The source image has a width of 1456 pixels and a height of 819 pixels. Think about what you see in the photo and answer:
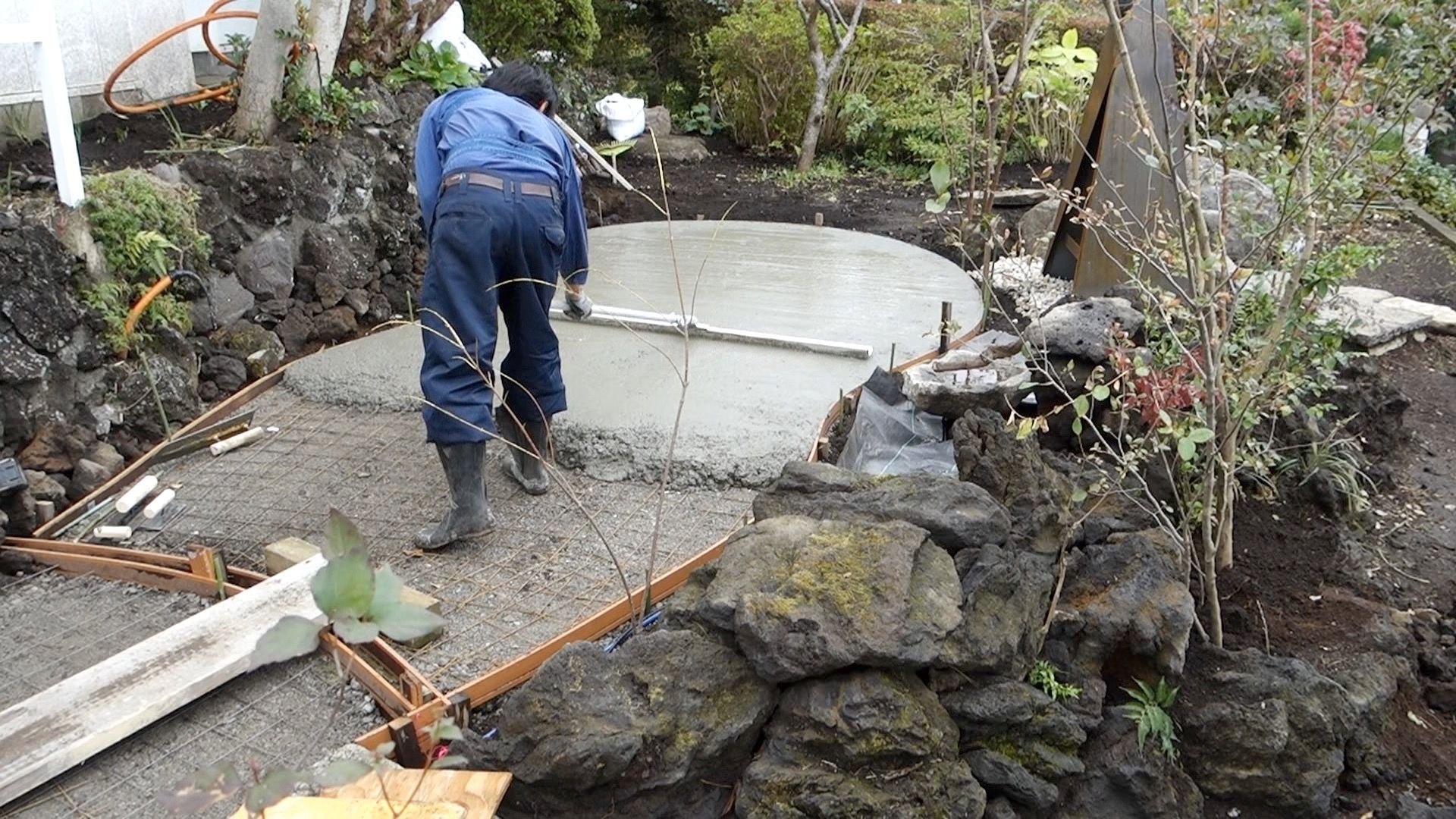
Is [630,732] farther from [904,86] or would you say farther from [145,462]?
[904,86]

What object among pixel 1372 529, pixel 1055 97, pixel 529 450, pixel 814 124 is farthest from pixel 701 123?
pixel 1372 529

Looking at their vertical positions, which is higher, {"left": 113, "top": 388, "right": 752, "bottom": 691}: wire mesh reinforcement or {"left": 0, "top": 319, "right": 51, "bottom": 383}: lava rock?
{"left": 0, "top": 319, "right": 51, "bottom": 383}: lava rock

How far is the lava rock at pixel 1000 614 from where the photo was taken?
8.77ft

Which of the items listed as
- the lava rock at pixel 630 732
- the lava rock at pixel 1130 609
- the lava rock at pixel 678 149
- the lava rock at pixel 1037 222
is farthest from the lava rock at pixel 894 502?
the lava rock at pixel 678 149

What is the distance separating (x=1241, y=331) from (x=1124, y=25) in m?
2.55

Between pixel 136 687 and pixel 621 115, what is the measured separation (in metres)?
6.86

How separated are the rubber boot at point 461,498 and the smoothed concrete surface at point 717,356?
22.7 inches

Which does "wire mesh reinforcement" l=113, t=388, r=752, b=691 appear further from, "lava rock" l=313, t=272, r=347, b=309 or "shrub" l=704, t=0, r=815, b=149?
"shrub" l=704, t=0, r=815, b=149

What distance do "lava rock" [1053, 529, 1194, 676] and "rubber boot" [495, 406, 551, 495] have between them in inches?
72.6

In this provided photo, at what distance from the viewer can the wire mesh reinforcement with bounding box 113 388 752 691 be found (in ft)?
10.6

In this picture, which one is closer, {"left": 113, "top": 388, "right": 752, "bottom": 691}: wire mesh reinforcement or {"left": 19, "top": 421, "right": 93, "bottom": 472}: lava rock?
{"left": 113, "top": 388, "right": 752, "bottom": 691}: wire mesh reinforcement

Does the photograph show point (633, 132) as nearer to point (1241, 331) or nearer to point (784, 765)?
point (1241, 331)

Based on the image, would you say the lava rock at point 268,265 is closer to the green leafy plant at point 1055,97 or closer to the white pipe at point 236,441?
the white pipe at point 236,441

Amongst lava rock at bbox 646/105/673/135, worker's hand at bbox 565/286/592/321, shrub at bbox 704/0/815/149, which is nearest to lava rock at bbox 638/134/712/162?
lava rock at bbox 646/105/673/135
